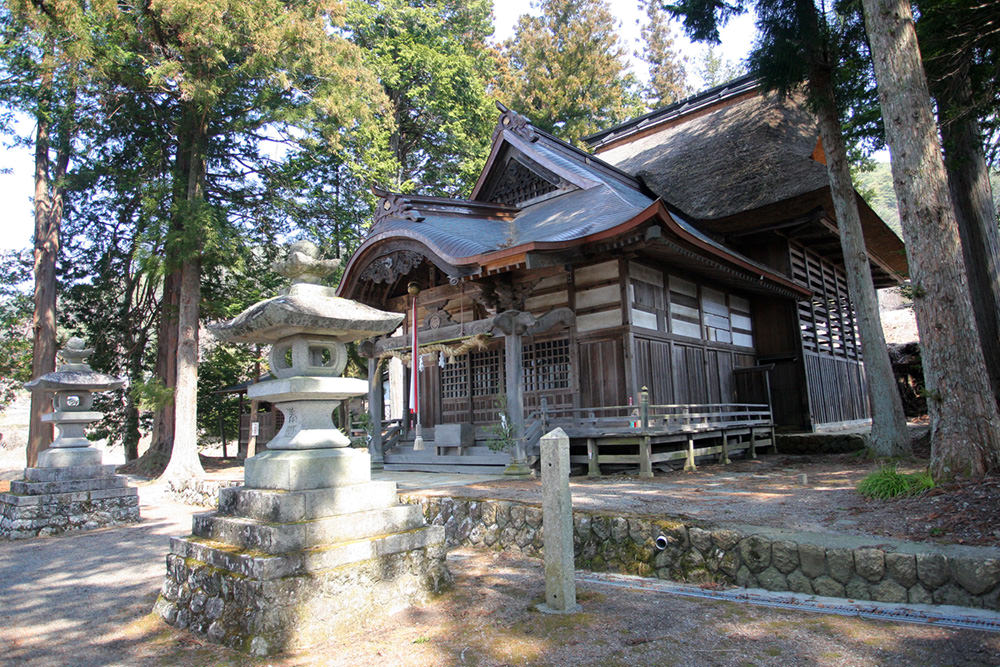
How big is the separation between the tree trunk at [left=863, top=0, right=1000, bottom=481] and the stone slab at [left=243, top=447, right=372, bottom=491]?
18.8 ft

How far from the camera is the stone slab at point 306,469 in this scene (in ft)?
15.1

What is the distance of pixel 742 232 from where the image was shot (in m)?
15.2

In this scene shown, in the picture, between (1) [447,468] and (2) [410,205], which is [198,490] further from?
(2) [410,205]

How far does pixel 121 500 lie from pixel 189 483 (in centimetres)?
324

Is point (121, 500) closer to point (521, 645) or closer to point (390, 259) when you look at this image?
point (390, 259)

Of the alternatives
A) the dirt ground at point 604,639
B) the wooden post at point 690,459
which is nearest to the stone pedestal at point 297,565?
the dirt ground at point 604,639

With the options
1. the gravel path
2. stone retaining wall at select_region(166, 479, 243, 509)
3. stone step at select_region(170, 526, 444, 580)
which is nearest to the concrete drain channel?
stone step at select_region(170, 526, 444, 580)

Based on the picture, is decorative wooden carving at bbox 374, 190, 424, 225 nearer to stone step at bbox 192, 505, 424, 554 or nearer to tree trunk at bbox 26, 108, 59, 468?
stone step at bbox 192, 505, 424, 554

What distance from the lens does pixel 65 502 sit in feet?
30.5

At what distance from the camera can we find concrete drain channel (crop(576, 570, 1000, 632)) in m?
3.57

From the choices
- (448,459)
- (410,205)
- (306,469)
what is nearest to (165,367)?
(410,205)

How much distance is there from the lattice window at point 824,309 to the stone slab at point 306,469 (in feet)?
44.9

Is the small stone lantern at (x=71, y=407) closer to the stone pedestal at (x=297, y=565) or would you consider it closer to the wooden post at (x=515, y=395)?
the stone pedestal at (x=297, y=565)

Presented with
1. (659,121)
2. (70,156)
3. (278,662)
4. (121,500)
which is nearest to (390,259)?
(121,500)
